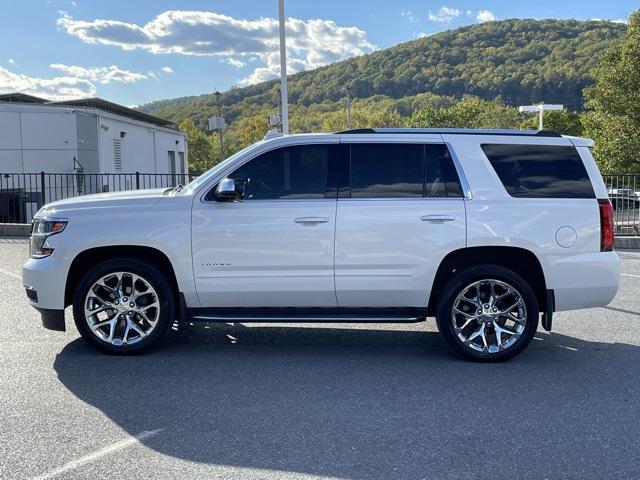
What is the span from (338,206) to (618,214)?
37.9 feet

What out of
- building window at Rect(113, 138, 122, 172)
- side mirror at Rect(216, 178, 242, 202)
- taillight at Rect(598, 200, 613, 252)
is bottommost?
taillight at Rect(598, 200, 613, 252)

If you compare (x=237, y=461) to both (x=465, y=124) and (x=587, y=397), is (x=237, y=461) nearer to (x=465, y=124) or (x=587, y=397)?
(x=587, y=397)

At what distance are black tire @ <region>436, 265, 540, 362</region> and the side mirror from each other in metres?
1.99

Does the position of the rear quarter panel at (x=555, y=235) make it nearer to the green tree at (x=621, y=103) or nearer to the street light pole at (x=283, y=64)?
Answer: the street light pole at (x=283, y=64)

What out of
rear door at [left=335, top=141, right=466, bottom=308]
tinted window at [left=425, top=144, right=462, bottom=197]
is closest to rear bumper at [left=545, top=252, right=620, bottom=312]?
rear door at [left=335, top=141, right=466, bottom=308]

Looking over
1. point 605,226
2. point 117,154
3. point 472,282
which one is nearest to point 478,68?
point 117,154

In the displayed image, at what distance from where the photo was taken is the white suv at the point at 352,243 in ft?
17.6

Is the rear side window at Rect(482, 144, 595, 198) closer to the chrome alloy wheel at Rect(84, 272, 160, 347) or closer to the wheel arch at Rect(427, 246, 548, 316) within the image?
the wheel arch at Rect(427, 246, 548, 316)

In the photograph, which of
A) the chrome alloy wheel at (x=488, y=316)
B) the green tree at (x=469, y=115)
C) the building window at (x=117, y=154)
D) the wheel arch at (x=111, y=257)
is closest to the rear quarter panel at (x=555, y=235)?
the chrome alloy wheel at (x=488, y=316)

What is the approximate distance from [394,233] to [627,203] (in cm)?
1173

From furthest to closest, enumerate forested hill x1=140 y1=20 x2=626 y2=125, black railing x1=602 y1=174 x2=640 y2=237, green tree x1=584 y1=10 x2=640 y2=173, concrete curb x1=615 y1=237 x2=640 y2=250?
1. forested hill x1=140 y1=20 x2=626 y2=125
2. green tree x1=584 y1=10 x2=640 y2=173
3. black railing x1=602 y1=174 x2=640 y2=237
4. concrete curb x1=615 y1=237 x2=640 y2=250

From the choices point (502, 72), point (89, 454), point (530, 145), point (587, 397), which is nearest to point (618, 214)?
point (530, 145)

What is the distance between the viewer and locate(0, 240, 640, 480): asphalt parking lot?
139 inches

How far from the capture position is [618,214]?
48.2ft
